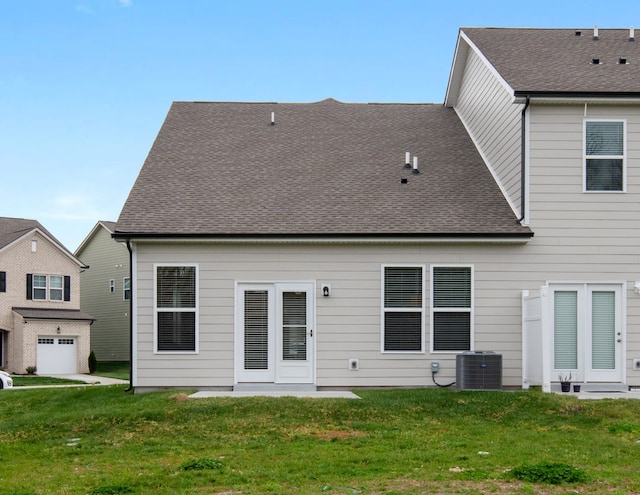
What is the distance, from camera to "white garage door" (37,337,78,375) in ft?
114

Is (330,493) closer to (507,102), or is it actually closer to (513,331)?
(513,331)

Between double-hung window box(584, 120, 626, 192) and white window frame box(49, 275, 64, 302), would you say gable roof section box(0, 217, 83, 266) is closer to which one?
white window frame box(49, 275, 64, 302)

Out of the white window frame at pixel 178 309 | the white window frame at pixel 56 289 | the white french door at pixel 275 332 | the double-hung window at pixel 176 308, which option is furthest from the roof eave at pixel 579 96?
the white window frame at pixel 56 289

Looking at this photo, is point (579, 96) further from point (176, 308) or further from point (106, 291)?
point (106, 291)

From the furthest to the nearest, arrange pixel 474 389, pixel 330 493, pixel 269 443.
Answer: pixel 474 389 < pixel 269 443 < pixel 330 493

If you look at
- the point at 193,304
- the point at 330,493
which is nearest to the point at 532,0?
the point at 193,304

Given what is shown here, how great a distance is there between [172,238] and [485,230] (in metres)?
5.60

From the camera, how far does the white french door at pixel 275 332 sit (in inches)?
585

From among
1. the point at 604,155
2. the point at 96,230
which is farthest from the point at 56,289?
the point at 604,155

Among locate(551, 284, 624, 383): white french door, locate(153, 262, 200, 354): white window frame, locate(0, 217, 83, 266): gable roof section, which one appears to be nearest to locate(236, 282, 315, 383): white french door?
locate(153, 262, 200, 354): white window frame

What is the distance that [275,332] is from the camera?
14.9 m

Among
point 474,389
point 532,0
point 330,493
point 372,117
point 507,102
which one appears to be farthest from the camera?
point 372,117

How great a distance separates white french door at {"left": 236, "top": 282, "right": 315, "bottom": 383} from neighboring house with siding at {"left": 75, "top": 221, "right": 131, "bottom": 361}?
2347 cm

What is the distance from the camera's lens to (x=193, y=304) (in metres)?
14.9
